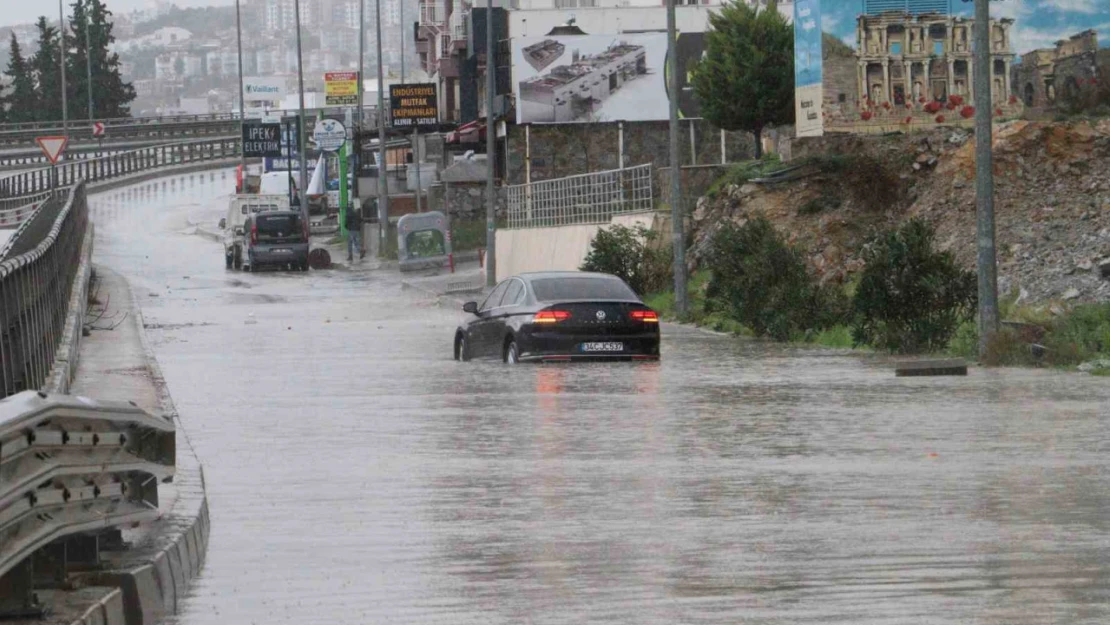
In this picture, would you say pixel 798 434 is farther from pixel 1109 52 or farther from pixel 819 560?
pixel 1109 52

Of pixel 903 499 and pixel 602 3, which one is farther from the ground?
pixel 602 3

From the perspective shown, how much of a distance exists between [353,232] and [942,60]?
30.7 meters

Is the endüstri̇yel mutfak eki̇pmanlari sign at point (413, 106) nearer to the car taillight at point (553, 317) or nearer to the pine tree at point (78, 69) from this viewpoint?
the car taillight at point (553, 317)

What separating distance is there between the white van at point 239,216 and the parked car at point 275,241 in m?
0.52

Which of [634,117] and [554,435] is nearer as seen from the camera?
[554,435]

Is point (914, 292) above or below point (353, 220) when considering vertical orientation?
below

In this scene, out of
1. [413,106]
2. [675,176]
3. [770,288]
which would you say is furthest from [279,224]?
[770,288]

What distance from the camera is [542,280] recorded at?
93.3 ft

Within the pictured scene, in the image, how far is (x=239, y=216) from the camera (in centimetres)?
8412

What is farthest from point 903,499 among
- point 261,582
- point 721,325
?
point 721,325

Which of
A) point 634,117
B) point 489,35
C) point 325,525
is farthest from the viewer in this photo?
point 634,117

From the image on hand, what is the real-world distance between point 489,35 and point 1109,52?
17.6 metres

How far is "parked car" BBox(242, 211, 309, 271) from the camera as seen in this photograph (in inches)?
2785

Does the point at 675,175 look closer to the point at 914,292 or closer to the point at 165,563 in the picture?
the point at 914,292
